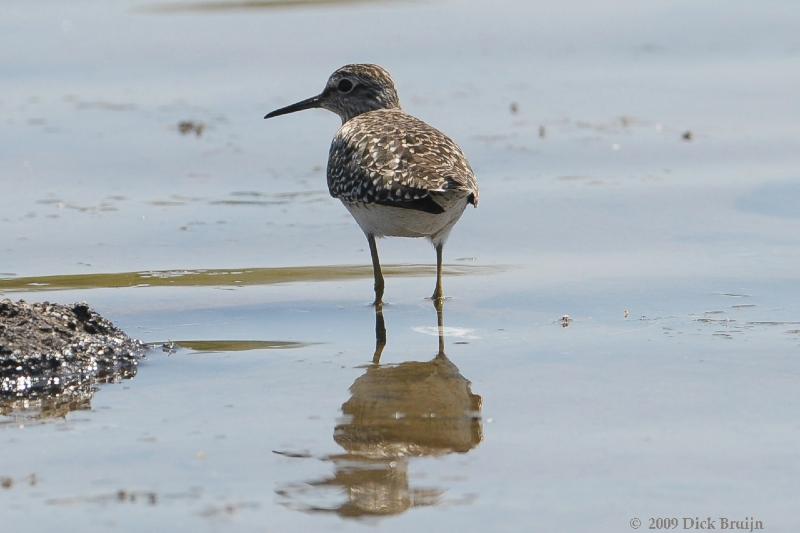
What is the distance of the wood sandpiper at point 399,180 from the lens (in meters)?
7.72

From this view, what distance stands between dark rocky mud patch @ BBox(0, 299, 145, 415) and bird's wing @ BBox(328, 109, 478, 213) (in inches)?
67.6

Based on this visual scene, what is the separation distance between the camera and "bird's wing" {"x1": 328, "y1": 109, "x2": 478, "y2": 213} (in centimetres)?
770

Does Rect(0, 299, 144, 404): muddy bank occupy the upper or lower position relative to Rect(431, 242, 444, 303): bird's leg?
lower

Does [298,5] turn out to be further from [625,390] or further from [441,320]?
[625,390]

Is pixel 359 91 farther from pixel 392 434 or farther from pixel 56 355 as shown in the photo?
pixel 392 434

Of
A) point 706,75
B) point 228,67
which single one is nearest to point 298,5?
point 228,67

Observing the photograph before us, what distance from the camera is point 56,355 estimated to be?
6.52 metres

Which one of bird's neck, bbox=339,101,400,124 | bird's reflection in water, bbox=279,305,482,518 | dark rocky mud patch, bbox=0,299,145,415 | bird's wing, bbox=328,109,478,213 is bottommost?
bird's reflection in water, bbox=279,305,482,518

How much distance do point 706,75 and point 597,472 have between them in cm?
869

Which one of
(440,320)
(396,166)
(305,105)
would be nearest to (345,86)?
(305,105)

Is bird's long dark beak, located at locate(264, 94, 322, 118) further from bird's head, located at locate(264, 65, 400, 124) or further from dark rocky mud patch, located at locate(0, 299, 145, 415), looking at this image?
dark rocky mud patch, located at locate(0, 299, 145, 415)

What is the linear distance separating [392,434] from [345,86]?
4941 mm

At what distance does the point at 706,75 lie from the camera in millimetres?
13242

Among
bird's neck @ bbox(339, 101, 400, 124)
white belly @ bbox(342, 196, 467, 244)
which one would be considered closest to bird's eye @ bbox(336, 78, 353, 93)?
bird's neck @ bbox(339, 101, 400, 124)
